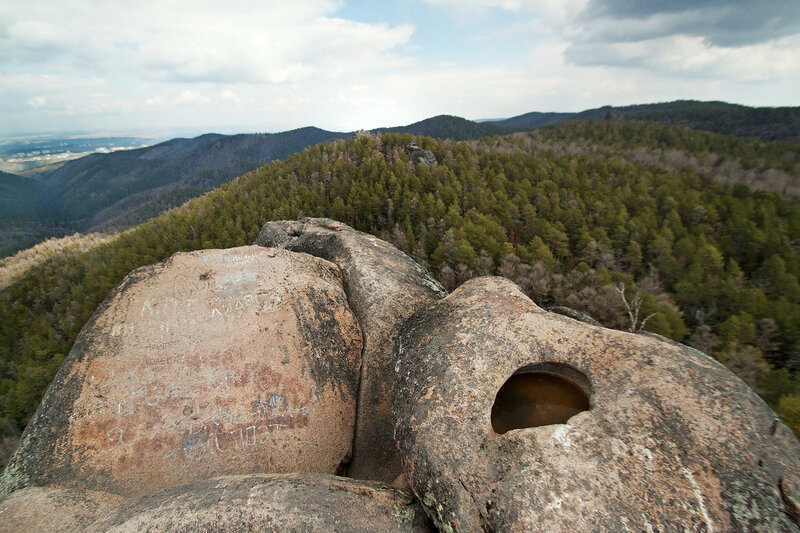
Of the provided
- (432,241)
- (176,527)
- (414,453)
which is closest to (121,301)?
(176,527)

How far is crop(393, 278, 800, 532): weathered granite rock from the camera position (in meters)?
4.73

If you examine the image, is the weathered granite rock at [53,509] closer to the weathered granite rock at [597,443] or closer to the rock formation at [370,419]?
the rock formation at [370,419]

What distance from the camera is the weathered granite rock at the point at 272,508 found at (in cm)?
495

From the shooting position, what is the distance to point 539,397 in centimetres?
695

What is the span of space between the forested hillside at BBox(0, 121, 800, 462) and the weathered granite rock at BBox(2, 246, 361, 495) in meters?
17.6

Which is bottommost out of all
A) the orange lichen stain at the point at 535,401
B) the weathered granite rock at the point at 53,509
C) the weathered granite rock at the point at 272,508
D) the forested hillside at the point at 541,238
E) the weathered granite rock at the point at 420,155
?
the forested hillside at the point at 541,238

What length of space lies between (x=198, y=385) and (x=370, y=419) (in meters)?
4.08

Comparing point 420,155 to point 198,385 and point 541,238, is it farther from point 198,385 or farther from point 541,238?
point 198,385

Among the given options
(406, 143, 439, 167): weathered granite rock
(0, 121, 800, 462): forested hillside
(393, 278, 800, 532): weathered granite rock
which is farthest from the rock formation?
(406, 143, 439, 167): weathered granite rock

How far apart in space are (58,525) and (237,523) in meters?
3.27

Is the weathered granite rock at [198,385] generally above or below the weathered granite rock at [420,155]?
below

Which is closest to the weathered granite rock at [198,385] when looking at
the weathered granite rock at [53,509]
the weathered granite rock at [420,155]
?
the weathered granite rock at [53,509]

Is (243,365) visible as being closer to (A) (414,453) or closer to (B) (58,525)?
(B) (58,525)

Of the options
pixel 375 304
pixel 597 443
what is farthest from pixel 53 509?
pixel 597 443
